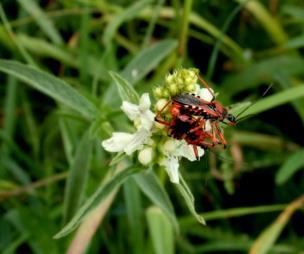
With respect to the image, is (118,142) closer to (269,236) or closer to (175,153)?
(175,153)

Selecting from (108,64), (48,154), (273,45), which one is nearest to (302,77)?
(273,45)

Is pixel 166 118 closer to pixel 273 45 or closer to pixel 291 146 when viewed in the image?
pixel 291 146

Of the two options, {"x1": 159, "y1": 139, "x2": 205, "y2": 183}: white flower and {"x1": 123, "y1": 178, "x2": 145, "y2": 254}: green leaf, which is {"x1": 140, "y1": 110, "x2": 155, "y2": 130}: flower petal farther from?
{"x1": 123, "y1": 178, "x2": 145, "y2": 254}: green leaf

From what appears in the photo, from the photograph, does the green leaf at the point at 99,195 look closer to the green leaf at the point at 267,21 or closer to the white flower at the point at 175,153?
the white flower at the point at 175,153

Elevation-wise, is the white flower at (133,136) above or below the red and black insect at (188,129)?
above

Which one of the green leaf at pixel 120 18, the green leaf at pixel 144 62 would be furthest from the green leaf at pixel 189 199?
the green leaf at pixel 120 18

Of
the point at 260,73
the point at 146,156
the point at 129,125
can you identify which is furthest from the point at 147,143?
the point at 260,73

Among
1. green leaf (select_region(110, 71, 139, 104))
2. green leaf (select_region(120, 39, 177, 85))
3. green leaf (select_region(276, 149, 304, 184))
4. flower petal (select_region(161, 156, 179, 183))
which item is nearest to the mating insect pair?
flower petal (select_region(161, 156, 179, 183))
